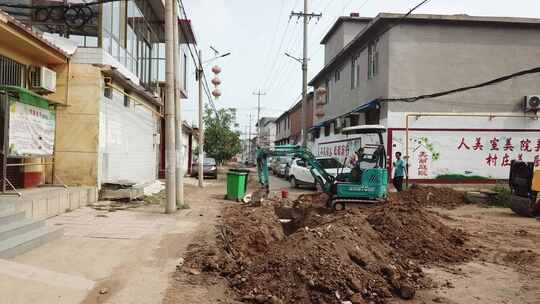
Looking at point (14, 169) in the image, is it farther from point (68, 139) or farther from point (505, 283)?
point (505, 283)

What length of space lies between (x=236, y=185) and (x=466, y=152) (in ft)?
39.4

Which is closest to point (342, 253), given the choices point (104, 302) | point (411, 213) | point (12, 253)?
point (104, 302)

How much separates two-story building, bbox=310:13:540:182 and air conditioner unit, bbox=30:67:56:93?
14.3 metres

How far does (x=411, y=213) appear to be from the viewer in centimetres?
906

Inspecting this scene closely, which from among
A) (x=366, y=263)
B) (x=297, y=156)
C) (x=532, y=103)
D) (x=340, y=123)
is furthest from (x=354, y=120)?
(x=366, y=263)

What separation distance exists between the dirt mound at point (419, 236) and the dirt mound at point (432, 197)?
6668 mm

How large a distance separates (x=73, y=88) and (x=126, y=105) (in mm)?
3542

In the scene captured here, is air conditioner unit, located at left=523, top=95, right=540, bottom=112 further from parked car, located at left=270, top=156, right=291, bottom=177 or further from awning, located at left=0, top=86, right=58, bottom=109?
awning, located at left=0, top=86, right=58, bottom=109

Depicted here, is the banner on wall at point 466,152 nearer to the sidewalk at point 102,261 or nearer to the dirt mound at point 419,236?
the dirt mound at point 419,236

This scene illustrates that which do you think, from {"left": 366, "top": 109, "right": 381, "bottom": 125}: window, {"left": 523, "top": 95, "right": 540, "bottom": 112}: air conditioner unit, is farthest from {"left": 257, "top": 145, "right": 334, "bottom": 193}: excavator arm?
{"left": 523, "top": 95, "right": 540, "bottom": 112}: air conditioner unit

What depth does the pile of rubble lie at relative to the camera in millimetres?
5105

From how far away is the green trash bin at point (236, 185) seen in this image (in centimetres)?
1537

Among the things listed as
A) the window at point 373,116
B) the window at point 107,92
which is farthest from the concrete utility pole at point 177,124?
the window at point 373,116

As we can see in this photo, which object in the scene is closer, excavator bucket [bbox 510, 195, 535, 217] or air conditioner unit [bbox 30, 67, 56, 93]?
air conditioner unit [bbox 30, 67, 56, 93]
